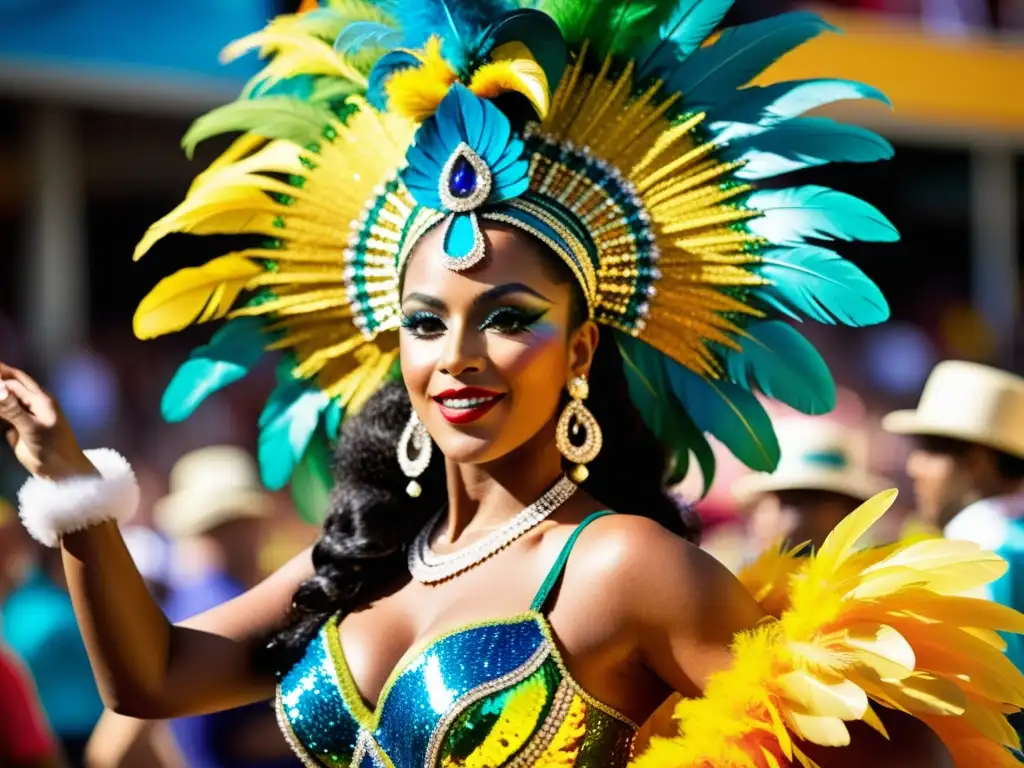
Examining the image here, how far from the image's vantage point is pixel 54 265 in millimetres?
10531

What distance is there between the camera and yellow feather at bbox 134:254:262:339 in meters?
3.22

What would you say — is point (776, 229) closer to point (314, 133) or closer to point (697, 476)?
point (314, 133)

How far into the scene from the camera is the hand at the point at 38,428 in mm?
2793

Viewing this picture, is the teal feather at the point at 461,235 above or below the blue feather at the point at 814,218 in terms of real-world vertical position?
below

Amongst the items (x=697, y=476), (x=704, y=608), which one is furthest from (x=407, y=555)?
(x=697, y=476)

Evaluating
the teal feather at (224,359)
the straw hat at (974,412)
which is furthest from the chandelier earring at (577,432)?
the straw hat at (974,412)

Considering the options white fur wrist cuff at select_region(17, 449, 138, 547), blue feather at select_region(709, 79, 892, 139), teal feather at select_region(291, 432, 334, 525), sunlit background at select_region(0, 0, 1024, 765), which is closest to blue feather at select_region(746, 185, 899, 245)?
blue feather at select_region(709, 79, 892, 139)

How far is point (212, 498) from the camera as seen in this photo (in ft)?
20.7

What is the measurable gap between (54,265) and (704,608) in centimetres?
867

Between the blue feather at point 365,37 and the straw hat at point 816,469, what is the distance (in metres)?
2.58

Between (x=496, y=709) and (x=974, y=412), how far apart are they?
275 cm

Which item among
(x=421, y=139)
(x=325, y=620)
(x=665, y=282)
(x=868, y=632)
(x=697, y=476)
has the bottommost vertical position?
(x=697, y=476)

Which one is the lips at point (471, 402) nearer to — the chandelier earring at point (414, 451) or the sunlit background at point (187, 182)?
the chandelier earring at point (414, 451)

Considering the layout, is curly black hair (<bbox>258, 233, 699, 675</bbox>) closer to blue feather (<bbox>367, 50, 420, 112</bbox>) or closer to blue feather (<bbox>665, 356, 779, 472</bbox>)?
blue feather (<bbox>665, 356, 779, 472</bbox>)
